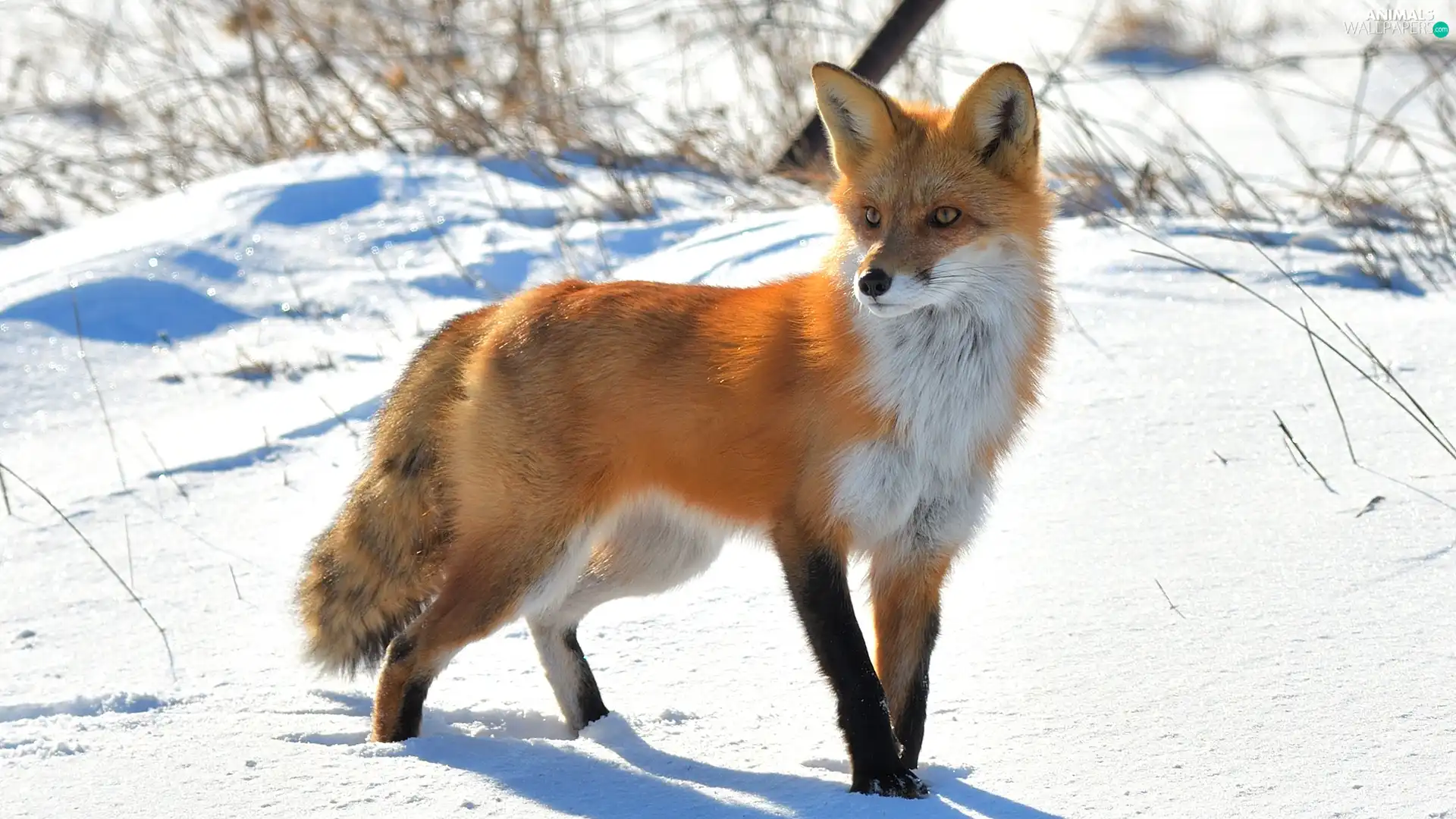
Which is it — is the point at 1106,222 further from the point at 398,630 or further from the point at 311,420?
the point at 398,630

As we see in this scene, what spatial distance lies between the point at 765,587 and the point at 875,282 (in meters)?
1.36

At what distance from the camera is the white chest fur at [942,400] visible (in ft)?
9.20

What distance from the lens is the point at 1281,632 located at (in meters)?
3.07

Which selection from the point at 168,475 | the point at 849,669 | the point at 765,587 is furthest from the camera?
the point at 168,475

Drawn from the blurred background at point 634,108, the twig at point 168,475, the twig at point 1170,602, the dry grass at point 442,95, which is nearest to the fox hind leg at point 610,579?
the twig at point 1170,602

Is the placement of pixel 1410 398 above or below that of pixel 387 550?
below

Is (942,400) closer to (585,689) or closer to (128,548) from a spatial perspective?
(585,689)

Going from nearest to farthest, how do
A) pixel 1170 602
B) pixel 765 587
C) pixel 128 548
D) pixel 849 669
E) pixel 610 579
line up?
pixel 849 669
pixel 1170 602
pixel 610 579
pixel 765 587
pixel 128 548

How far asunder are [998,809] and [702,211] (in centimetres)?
483

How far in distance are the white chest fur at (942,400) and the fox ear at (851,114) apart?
357mm

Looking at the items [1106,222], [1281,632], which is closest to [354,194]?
[1106,222]

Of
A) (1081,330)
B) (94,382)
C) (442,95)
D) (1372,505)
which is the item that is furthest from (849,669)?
(442,95)

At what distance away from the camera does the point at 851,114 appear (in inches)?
119

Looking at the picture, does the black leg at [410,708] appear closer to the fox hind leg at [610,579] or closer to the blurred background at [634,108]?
the fox hind leg at [610,579]
